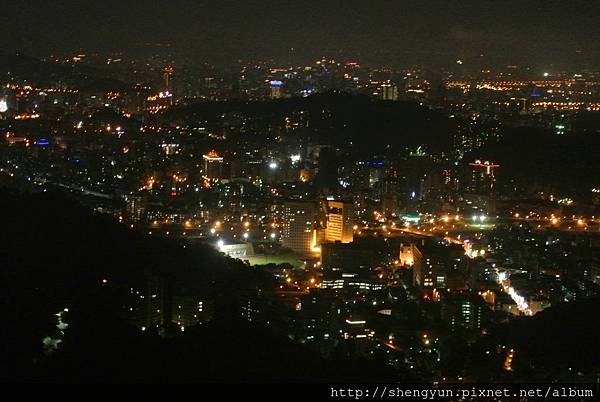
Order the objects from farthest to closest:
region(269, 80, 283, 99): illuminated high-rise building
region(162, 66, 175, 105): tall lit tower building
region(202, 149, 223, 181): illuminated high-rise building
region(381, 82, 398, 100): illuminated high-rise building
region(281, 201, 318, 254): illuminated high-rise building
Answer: region(162, 66, 175, 105): tall lit tower building, region(269, 80, 283, 99): illuminated high-rise building, region(381, 82, 398, 100): illuminated high-rise building, region(202, 149, 223, 181): illuminated high-rise building, region(281, 201, 318, 254): illuminated high-rise building

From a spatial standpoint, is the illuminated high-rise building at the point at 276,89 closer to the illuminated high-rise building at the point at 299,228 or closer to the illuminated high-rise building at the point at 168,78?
the illuminated high-rise building at the point at 168,78

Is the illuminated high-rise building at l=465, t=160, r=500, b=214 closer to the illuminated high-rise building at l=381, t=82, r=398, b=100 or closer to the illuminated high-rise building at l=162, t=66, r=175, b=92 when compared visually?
the illuminated high-rise building at l=381, t=82, r=398, b=100

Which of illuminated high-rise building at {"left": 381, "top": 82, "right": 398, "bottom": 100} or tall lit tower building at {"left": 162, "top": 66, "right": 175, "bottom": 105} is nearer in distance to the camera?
illuminated high-rise building at {"left": 381, "top": 82, "right": 398, "bottom": 100}

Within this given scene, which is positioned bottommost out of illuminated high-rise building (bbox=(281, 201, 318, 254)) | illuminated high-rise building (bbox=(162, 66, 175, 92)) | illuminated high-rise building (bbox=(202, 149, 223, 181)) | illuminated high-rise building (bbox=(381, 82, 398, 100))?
illuminated high-rise building (bbox=(281, 201, 318, 254))

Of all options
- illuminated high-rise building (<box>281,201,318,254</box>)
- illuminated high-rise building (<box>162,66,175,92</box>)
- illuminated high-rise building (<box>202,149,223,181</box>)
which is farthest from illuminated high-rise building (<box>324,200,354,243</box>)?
illuminated high-rise building (<box>162,66,175,92</box>)

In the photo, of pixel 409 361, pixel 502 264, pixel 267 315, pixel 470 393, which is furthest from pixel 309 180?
pixel 470 393

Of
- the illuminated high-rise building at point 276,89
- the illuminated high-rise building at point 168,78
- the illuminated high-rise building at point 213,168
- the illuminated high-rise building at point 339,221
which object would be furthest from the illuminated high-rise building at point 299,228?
the illuminated high-rise building at point 168,78

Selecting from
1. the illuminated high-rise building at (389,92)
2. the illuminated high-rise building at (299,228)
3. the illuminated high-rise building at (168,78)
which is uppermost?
the illuminated high-rise building at (168,78)

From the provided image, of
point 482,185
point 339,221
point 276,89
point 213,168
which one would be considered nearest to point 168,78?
point 276,89

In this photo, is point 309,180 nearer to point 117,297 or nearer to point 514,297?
point 514,297
